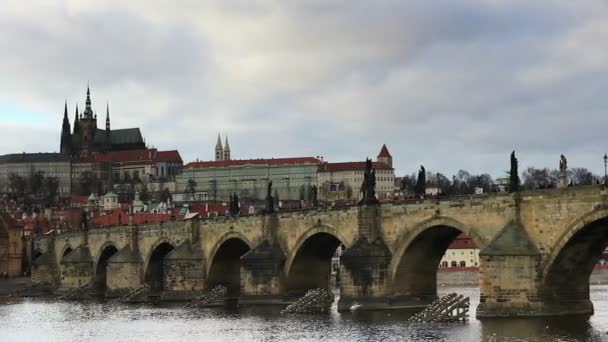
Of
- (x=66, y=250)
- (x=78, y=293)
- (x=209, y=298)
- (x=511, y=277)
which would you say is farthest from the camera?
(x=66, y=250)

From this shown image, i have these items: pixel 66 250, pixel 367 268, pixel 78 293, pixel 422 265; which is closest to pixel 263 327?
pixel 367 268

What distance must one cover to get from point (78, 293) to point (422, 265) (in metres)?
41.0

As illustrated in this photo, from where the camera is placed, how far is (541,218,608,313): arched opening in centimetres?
4431

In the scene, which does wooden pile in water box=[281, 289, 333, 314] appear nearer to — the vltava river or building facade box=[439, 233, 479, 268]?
the vltava river

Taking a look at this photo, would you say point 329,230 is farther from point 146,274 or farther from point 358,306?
point 146,274

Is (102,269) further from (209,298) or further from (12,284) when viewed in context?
(209,298)

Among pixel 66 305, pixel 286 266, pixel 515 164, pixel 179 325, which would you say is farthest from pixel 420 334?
pixel 66 305

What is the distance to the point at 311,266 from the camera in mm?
64312

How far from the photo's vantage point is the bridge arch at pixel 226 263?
72.2m

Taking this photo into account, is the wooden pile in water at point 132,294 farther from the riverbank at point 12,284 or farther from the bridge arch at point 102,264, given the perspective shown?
the riverbank at point 12,284

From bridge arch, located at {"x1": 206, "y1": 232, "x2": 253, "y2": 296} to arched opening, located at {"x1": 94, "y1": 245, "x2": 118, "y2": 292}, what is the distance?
66.9 feet

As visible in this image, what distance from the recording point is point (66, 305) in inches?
3014

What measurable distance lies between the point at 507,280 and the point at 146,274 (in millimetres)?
43138

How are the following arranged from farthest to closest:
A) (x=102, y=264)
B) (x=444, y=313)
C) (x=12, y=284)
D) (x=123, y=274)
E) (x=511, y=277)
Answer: (x=12, y=284), (x=102, y=264), (x=123, y=274), (x=444, y=313), (x=511, y=277)
